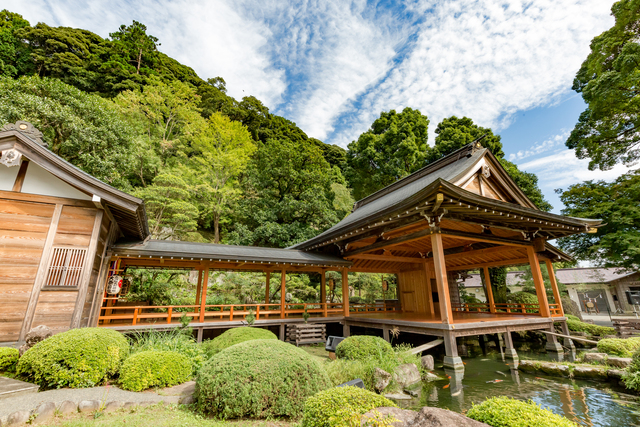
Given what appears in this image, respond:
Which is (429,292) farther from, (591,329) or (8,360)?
(8,360)

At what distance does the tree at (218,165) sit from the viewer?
20359mm

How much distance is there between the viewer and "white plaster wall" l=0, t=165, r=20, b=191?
648cm

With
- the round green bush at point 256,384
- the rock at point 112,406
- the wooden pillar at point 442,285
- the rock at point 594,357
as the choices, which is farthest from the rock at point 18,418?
the rock at point 594,357

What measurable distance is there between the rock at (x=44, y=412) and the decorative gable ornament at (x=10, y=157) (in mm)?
5721

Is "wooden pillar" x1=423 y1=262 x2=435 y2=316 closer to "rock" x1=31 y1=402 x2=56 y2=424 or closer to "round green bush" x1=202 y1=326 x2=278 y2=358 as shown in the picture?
"round green bush" x1=202 y1=326 x2=278 y2=358

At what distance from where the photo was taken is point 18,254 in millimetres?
6262

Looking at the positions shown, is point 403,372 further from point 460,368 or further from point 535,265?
point 535,265

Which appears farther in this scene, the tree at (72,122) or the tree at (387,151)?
the tree at (387,151)

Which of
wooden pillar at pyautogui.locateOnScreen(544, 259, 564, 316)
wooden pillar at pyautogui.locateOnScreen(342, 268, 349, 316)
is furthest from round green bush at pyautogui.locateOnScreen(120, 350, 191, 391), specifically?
wooden pillar at pyautogui.locateOnScreen(544, 259, 564, 316)

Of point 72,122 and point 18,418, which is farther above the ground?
point 72,122

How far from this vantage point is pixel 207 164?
815 inches

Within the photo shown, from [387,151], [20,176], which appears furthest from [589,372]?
[387,151]

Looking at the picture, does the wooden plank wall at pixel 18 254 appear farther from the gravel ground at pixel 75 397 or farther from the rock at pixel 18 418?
the rock at pixel 18 418

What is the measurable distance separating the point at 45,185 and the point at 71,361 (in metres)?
4.68
